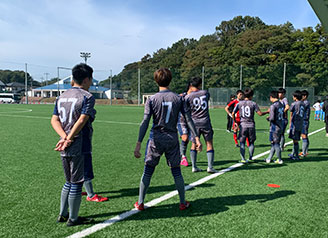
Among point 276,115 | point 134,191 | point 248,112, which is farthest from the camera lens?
point 276,115

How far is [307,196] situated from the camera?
4.39 metres

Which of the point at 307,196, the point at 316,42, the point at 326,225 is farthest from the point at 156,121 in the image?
the point at 316,42

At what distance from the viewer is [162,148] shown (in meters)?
3.52

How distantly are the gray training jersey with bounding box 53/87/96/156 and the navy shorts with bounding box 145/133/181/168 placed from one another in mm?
879

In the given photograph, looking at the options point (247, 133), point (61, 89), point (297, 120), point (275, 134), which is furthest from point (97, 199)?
point (61, 89)

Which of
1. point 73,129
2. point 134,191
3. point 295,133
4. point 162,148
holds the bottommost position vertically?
point 134,191

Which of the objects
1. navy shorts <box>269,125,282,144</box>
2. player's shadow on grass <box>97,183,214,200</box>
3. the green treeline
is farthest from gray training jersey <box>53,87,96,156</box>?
the green treeline

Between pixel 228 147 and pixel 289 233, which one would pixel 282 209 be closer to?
pixel 289 233

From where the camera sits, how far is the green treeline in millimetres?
38906

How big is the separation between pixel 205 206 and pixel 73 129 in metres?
2.22

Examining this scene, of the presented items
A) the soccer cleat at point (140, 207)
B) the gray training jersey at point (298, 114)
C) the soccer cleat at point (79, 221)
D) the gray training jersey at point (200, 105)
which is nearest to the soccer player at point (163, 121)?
the soccer cleat at point (140, 207)

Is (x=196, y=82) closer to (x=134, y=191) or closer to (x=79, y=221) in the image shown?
(x=134, y=191)

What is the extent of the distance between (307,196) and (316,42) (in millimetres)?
48640

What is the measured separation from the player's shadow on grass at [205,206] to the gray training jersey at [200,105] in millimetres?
1790
